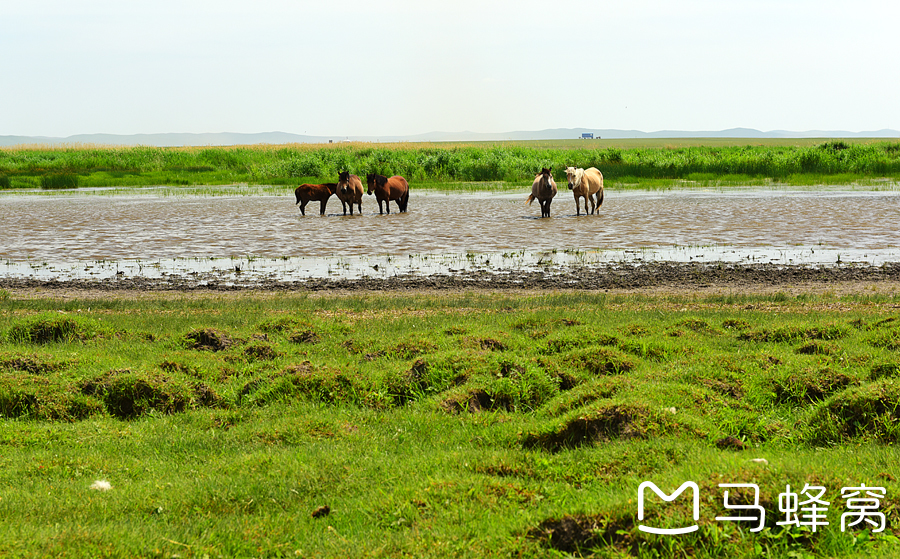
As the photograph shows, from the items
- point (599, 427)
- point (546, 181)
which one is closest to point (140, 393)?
point (599, 427)

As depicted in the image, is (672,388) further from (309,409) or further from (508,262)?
(508,262)

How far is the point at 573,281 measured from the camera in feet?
A: 49.1

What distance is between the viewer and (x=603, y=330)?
9258mm

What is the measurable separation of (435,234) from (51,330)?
14.2m

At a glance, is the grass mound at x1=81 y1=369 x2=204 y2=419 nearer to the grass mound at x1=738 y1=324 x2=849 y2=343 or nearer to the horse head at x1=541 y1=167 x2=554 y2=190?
Answer: the grass mound at x1=738 y1=324 x2=849 y2=343

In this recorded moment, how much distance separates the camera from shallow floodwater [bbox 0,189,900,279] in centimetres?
1789

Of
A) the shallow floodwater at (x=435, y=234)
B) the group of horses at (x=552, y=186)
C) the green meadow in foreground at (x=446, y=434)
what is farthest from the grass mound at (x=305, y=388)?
the group of horses at (x=552, y=186)

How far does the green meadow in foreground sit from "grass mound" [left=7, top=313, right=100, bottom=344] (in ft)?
0.11

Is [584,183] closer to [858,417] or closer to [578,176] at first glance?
[578,176]

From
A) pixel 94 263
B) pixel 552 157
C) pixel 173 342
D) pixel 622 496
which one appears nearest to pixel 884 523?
pixel 622 496

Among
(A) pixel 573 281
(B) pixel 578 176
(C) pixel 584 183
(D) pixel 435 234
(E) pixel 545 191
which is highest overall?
(B) pixel 578 176

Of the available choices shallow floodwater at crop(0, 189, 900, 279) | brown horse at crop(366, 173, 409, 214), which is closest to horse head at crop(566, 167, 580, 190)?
shallow floodwater at crop(0, 189, 900, 279)

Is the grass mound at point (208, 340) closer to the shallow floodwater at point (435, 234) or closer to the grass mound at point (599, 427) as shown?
the grass mound at point (599, 427)

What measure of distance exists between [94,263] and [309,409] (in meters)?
13.4
